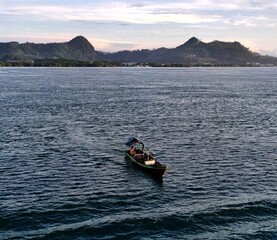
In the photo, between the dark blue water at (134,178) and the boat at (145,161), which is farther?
the boat at (145,161)

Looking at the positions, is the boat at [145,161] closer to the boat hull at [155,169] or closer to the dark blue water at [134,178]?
the boat hull at [155,169]

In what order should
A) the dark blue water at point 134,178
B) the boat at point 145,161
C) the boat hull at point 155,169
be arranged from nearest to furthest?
the dark blue water at point 134,178, the boat hull at point 155,169, the boat at point 145,161

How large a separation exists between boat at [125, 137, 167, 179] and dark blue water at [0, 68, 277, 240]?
55.6 inches

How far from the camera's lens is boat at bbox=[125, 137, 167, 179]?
229 feet

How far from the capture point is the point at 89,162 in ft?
258

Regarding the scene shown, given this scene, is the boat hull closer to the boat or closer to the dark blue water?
the boat

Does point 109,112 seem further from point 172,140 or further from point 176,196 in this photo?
point 176,196

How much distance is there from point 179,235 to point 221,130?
62.4m

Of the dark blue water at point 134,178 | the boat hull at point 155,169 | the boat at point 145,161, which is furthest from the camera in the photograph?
the boat at point 145,161

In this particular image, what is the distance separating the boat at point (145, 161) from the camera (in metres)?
69.8

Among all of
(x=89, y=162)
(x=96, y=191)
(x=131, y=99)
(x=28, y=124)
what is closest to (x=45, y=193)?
(x=96, y=191)

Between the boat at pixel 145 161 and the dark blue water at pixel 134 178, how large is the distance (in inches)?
55.6

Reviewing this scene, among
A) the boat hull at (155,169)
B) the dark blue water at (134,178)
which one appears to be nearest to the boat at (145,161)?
the boat hull at (155,169)

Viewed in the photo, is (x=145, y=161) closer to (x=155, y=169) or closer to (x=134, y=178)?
(x=155, y=169)
